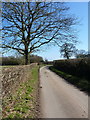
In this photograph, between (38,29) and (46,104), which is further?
(38,29)

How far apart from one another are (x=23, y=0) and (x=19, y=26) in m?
3.68

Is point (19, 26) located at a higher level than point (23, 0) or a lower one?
lower

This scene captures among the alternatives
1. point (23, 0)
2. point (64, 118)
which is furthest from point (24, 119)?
point (23, 0)

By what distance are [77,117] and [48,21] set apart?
14375 millimetres

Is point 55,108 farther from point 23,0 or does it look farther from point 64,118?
point 23,0

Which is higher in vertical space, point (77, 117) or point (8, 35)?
point (8, 35)

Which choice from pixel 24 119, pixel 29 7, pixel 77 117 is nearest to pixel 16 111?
pixel 24 119

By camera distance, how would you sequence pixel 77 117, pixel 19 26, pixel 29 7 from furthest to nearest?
pixel 19 26, pixel 29 7, pixel 77 117

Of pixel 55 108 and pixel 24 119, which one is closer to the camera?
pixel 24 119

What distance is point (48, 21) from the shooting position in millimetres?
16156

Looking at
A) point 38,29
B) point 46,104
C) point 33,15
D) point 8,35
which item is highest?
point 33,15

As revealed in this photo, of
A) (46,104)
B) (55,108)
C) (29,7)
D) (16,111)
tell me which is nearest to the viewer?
(16,111)

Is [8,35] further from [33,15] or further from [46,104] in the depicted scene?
[46,104]

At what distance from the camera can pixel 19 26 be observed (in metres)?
16.0
